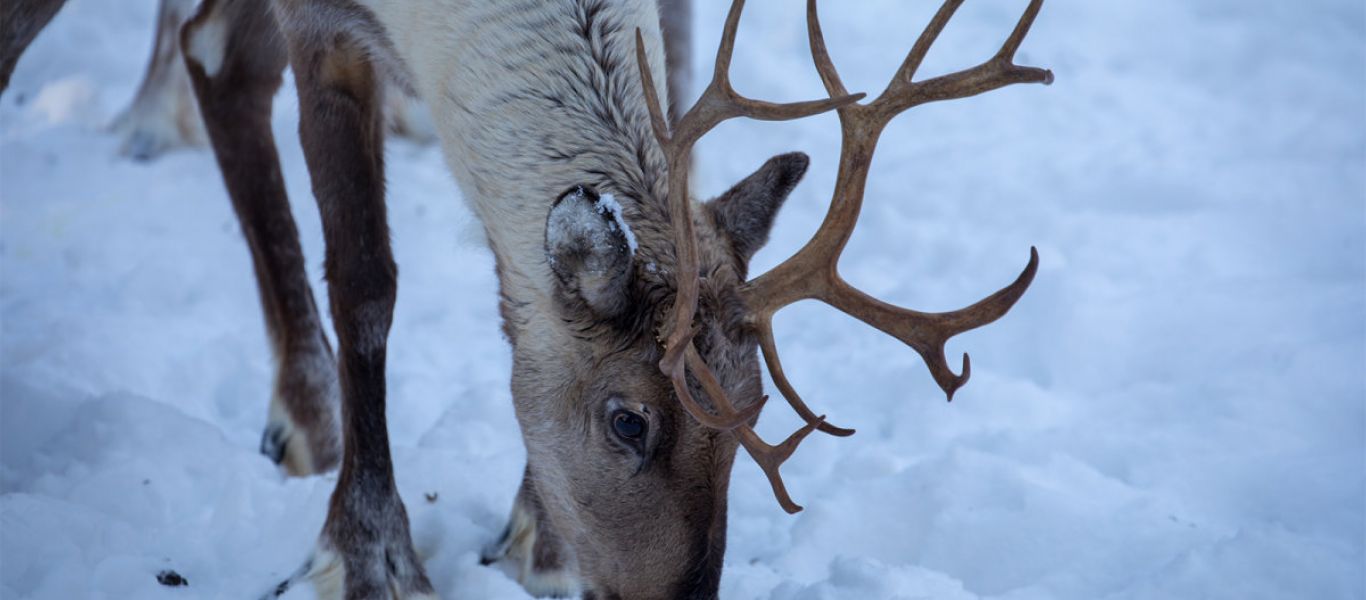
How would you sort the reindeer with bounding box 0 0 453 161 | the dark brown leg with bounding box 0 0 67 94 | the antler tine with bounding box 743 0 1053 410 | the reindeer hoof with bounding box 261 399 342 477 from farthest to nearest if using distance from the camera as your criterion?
1. the reindeer with bounding box 0 0 453 161
2. the reindeer hoof with bounding box 261 399 342 477
3. the dark brown leg with bounding box 0 0 67 94
4. the antler tine with bounding box 743 0 1053 410

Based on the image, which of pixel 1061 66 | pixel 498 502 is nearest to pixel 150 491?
pixel 498 502

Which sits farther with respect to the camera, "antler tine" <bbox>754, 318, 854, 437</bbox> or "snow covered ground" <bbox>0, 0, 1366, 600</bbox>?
"snow covered ground" <bbox>0, 0, 1366, 600</bbox>

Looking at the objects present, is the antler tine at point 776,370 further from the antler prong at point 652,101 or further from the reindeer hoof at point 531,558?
the reindeer hoof at point 531,558

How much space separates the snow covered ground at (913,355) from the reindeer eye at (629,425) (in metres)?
0.78

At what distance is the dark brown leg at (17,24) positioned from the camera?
398 centimetres

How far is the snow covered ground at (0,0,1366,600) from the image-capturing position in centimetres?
360

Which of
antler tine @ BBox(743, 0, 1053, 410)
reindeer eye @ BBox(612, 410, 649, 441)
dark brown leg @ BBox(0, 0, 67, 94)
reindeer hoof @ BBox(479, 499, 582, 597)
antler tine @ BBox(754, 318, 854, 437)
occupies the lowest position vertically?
reindeer hoof @ BBox(479, 499, 582, 597)

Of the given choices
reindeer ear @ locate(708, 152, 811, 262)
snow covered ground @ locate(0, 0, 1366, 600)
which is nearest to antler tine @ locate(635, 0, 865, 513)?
reindeer ear @ locate(708, 152, 811, 262)

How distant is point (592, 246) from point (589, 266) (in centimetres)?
6

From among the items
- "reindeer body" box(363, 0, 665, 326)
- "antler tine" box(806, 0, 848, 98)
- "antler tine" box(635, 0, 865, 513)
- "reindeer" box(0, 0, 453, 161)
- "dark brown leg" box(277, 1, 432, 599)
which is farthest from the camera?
"reindeer" box(0, 0, 453, 161)

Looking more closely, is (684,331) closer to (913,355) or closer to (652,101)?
(652,101)

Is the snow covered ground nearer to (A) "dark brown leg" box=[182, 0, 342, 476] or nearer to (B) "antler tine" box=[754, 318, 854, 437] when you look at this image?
(A) "dark brown leg" box=[182, 0, 342, 476]

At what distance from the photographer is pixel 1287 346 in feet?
14.8

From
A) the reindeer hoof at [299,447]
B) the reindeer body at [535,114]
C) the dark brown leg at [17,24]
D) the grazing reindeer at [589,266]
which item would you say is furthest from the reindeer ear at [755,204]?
the dark brown leg at [17,24]
